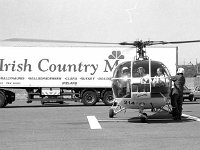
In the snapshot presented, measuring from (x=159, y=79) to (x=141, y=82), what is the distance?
0.64 m

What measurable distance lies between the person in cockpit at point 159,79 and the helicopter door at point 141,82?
23 cm

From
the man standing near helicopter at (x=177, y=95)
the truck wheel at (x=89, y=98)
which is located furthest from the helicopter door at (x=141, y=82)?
the truck wheel at (x=89, y=98)

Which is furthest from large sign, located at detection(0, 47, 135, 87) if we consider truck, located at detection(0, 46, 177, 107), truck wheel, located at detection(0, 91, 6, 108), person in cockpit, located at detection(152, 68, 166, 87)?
person in cockpit, located at detection(152, 68, 166, 87)

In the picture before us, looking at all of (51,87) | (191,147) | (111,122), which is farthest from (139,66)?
(51,87)

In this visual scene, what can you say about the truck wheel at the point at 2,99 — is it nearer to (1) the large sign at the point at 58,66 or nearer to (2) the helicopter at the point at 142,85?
(1) the large sign at the point at 58,66

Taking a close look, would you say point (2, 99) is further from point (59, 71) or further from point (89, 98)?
point (89, 98)

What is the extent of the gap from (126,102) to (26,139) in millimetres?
4636

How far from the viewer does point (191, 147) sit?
28.4ft

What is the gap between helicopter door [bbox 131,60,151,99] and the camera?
44.8ft

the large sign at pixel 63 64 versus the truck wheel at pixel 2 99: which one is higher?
the large sign at pixel 63 64

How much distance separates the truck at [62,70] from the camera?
25719mm

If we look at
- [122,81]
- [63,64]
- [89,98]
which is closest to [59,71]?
[63,64]

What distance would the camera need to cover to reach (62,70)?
86.0 feet

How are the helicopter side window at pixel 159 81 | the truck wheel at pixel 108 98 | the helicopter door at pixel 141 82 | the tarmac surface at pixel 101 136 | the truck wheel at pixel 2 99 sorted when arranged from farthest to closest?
the truck wheel at pixel 108 98 < the truck wheel at pixel 2 99 < the helicopter side window at pixel 159 81 < the helicopter door at pixel 141 82 < the tarmac surface at pixel 101 136
